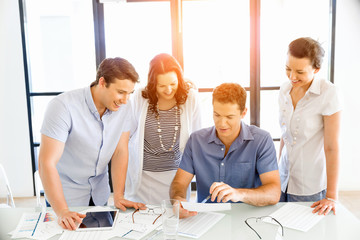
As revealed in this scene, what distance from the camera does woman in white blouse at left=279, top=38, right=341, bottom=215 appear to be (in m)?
1.75

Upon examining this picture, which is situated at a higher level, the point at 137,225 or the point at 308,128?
the point at 308,128

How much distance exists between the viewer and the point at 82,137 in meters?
1.75

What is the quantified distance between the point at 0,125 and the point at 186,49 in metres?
2.31

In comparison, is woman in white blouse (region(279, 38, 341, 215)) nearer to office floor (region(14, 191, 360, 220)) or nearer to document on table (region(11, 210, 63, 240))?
document on table (region(11, 210, 63, 240))

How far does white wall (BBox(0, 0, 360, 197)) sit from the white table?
2512 millimetres

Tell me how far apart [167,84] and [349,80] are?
8.87 feet

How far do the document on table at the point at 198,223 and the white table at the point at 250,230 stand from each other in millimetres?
23

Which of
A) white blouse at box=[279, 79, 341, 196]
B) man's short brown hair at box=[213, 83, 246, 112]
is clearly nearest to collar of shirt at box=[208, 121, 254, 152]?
man's short brown hair at box=[213, 83, 246, 112]

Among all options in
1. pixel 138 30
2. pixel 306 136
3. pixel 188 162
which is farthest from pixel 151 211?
pixel 138 30

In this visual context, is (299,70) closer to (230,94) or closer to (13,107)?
(230,94)

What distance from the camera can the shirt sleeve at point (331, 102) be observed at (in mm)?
1753

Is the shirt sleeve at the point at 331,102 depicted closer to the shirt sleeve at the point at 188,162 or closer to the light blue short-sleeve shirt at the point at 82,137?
the shirt sleeve at the point at 188,162

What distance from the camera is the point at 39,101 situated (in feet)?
13.2

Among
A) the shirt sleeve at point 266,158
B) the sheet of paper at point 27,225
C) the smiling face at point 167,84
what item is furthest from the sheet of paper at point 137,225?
the smiling face at point 167,84
